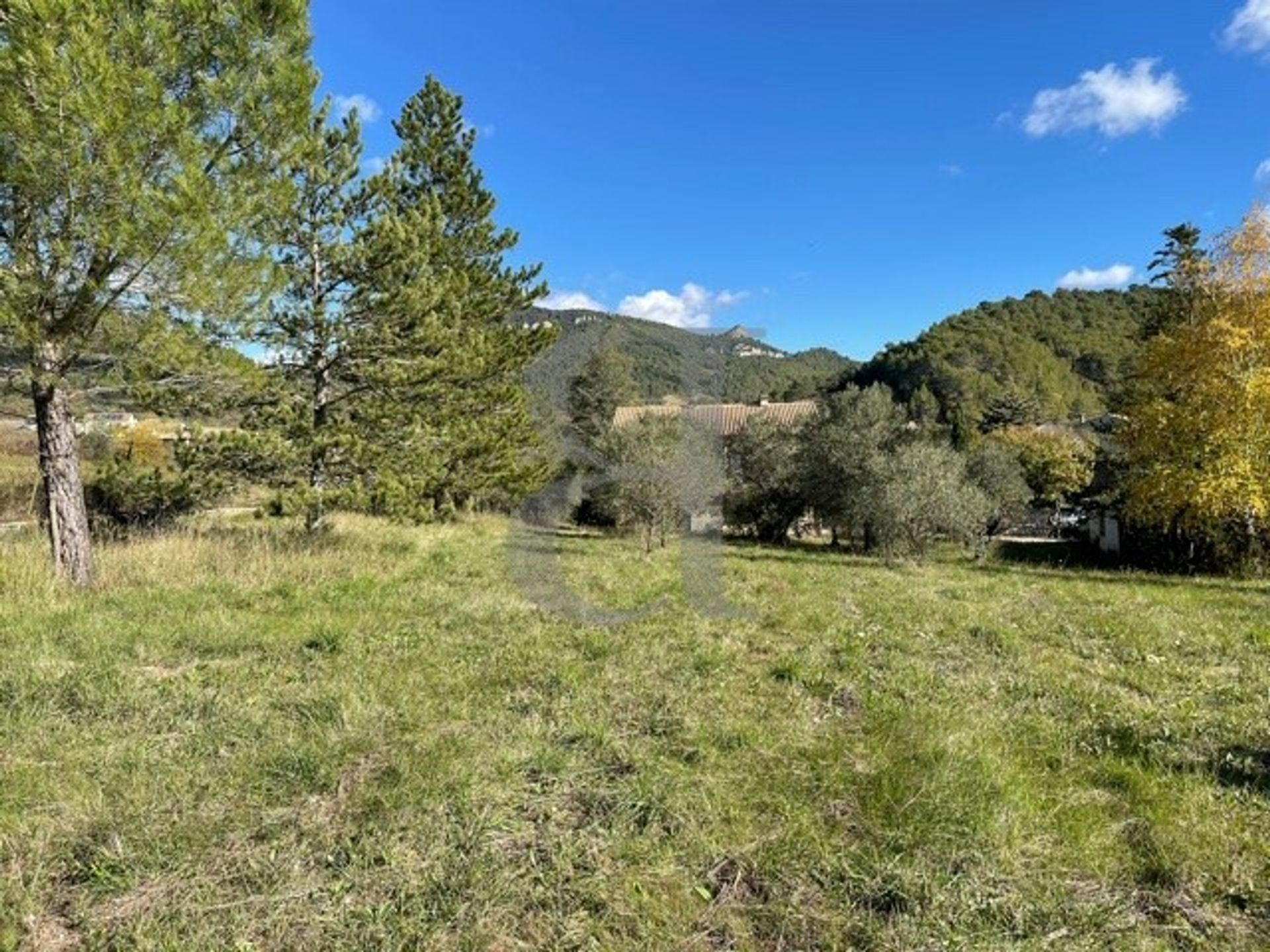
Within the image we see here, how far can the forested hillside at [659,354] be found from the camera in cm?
891

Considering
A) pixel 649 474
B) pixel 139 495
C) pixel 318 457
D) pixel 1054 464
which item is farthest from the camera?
pixel 1054 464

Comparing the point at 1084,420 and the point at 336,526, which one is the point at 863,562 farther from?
the point at 1084,420

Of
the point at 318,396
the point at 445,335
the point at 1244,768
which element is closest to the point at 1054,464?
the point at 445,335

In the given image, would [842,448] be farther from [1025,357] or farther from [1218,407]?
[1025,357]

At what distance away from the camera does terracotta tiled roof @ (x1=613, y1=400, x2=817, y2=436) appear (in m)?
11.0

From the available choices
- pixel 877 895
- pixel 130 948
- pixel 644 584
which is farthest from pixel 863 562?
pixel 130 948

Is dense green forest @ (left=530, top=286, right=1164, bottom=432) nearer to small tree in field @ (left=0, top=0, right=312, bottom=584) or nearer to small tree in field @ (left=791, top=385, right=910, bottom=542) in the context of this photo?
small tree in field @ (left=791, top=385, right=910, bottom=542)

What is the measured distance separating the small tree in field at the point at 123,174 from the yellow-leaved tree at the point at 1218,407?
18442mm

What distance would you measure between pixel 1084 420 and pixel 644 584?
4771 cm

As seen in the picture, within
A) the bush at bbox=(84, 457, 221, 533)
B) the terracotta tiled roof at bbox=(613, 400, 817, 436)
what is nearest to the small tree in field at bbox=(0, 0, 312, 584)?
the bush at bbox=(84, 457, 221, 533)

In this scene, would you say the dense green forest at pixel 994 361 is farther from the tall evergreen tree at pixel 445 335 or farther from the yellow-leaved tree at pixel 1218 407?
the yellow-leaved tree at pixel 1218 407

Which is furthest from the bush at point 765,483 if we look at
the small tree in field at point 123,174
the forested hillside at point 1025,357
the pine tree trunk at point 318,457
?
the forested hillside at point 1025,357

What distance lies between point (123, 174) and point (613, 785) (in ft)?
22.2

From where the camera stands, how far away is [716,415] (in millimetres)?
11312
